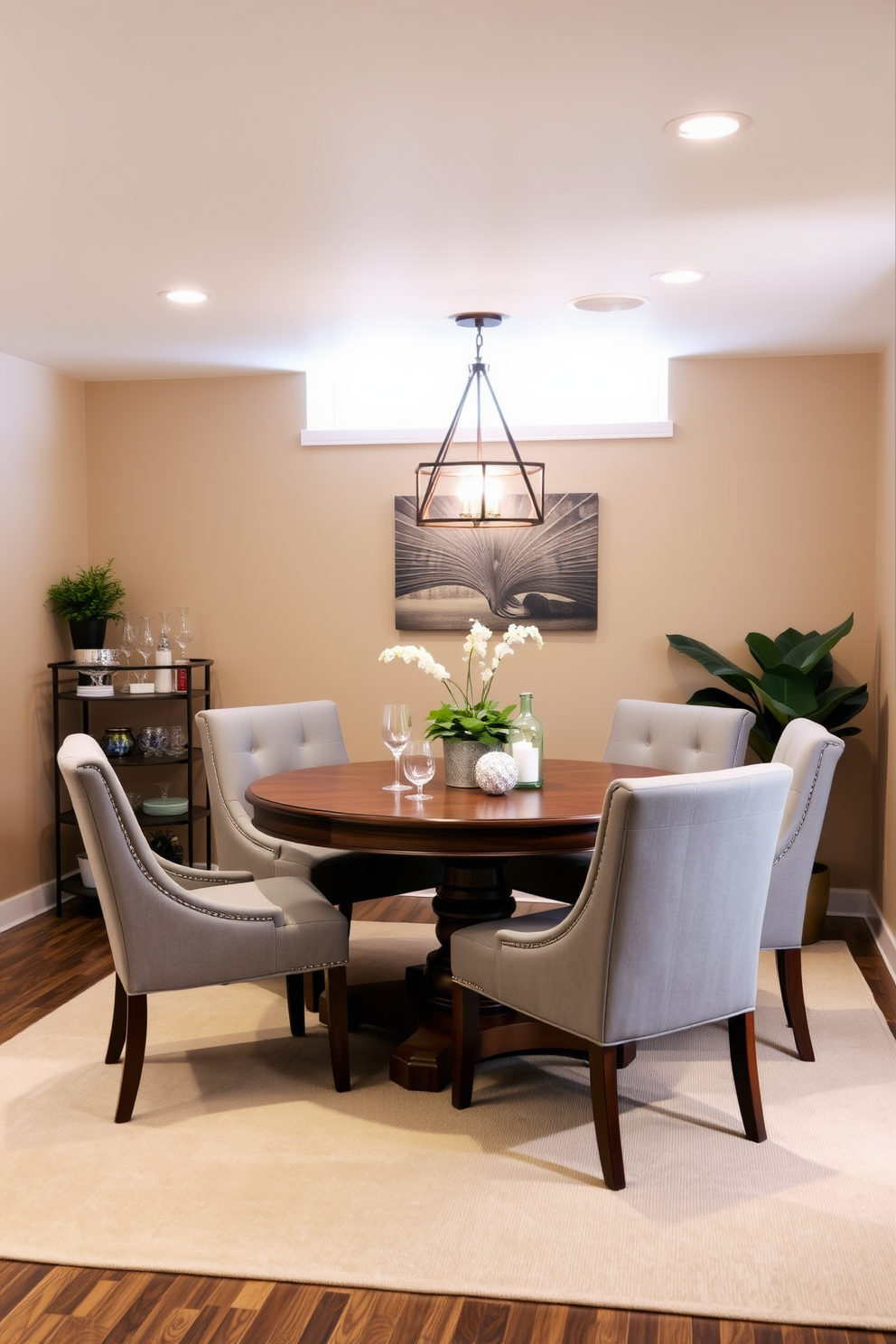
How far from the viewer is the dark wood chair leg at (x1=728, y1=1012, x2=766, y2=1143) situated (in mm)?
2842

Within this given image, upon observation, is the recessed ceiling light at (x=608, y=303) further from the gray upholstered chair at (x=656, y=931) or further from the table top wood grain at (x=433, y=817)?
the gray upholstered chair at (x=656, y=931)

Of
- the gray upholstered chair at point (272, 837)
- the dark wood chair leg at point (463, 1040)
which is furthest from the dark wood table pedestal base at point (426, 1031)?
the gray upholstered chair at point (272, 837)

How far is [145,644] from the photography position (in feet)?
17.5

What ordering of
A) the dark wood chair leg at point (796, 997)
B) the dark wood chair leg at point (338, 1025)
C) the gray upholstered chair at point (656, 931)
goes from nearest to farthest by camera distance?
the gray upholstered chair at point (656, 931)
the dark wood chair leg at point (338, 1025)
the dark wood chair leg at point (796, 997)

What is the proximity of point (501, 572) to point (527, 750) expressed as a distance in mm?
1910

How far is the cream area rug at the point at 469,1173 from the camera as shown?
90.8 inches

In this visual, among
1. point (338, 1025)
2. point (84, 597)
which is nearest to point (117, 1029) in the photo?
point (338, 1025)

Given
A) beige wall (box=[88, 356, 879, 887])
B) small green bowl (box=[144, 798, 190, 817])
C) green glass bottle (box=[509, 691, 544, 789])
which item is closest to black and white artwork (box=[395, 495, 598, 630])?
beige wall (box=[88, 356, 879, 887])

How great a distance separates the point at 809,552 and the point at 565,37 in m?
3.29

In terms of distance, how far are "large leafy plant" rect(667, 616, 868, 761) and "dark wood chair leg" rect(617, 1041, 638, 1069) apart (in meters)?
1.73

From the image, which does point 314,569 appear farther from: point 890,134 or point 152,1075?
point 890,134

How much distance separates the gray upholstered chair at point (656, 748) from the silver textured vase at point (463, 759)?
36cm

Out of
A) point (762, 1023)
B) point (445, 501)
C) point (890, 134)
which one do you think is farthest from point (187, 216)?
point (762, 1023)

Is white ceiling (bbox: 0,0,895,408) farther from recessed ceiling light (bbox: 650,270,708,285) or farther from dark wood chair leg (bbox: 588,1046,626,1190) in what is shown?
dark wood chair leg (bbox: 588,1046,626,1190)
